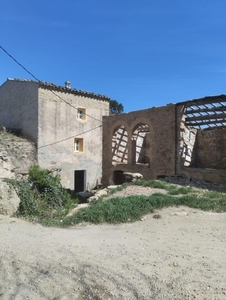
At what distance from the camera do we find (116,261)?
454cm

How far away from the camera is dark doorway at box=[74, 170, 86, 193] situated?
64.7ft

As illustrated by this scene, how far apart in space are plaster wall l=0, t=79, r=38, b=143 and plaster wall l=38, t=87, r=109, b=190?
0.54 meters

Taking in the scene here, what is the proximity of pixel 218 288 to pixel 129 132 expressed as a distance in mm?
14915

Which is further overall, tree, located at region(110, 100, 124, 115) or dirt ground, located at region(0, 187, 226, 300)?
tree, located at region(110, 100, 124, 115)

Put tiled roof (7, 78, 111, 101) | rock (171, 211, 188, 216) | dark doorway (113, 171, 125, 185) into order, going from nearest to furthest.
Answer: rock (171, 211, 188, 216)
tiled roof (7, 78, 111, 101)
dark doorway (113, 171, 125, 185)

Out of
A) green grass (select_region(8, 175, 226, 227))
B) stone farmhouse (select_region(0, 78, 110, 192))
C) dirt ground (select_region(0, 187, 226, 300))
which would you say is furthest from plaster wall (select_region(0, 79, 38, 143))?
dirt ground (select_region(0, 187, 226, 300))

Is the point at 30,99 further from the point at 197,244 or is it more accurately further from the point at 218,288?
the point at 218,288

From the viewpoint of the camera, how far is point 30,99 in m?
17.4

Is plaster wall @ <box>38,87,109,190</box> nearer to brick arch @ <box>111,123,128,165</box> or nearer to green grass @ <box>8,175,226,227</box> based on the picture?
brick arch @ <box>111,123,128,165</box>

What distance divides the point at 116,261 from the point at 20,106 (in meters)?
16.1

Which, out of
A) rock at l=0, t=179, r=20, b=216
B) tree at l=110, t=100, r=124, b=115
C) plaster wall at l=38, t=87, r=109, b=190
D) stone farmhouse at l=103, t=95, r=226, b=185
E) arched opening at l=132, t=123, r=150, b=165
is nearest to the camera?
rock at l=0, t=179, r=20, b=216

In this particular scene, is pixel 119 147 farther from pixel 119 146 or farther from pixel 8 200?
pixel 8 200

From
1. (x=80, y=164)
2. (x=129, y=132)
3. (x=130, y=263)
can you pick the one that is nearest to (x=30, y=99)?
(x=80, y=164)

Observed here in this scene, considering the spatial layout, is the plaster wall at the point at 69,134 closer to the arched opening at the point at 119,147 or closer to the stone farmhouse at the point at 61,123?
the stone farmhouse at the point at 61,123
